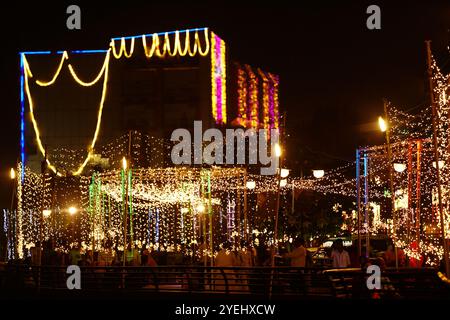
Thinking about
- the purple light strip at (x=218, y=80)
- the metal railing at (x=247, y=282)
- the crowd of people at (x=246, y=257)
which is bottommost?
the metal railing at (x=247, y=282)

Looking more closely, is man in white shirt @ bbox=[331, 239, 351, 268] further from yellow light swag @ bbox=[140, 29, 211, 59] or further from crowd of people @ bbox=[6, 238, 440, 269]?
yellow light swag @ bbox=[140, 29, 211, 59]

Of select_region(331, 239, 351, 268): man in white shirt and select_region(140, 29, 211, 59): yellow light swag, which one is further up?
select_region(140, 29, 211, 59): yellow light swag

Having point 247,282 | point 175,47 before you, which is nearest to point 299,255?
point 247,282

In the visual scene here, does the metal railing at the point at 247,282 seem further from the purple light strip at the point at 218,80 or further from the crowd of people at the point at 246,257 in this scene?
the purple light strip at the point at 218,80

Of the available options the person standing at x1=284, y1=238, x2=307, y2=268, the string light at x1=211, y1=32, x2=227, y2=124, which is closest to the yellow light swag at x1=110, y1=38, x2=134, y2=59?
the string light at x1=211, y1=32, x2=227, y2=124

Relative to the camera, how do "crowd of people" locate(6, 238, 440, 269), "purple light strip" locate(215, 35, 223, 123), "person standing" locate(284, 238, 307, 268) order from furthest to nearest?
"purple light strip" locate(215, 35, 223, 123)
"crowd of people" locate(6, 238, 440, 269)
"person standing" locate(284, 238, 307, 268)

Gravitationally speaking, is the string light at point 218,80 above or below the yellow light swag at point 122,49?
below

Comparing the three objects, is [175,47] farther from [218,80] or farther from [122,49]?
[122,49]

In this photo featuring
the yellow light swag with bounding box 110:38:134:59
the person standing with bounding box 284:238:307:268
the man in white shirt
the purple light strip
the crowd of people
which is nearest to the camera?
the person standing with bounding box 284:238:307:268

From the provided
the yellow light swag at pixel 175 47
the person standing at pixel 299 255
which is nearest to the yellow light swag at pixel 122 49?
the yellow light swag at pixel 175 47

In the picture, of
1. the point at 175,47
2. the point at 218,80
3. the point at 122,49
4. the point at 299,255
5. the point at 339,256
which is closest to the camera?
the point at 299,255
